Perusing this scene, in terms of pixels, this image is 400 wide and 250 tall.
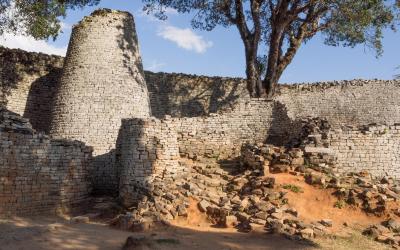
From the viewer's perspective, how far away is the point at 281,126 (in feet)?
46.7

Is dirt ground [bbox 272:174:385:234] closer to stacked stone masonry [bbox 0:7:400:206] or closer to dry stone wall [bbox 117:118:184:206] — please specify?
stacked stone masonry [bbox 0:7:400:206]

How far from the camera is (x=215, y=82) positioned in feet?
65.8

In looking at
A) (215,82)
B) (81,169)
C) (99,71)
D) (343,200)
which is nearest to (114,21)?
(99,71)

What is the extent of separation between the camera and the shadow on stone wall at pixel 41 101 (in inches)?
608

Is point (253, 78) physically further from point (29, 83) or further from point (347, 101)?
point (29, 83)

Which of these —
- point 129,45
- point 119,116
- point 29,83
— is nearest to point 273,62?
point 129,45

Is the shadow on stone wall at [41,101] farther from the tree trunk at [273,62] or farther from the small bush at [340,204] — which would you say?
the small bush at [340,204]

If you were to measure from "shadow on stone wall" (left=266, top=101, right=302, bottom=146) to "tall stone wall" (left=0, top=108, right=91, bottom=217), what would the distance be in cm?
595

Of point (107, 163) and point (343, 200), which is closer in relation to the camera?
point (343, 200)

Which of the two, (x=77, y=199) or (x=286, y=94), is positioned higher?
(x=286, y=94)

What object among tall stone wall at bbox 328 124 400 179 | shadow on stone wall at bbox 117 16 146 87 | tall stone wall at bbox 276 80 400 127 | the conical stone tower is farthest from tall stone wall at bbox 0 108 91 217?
tall stone wall at bbox 276 80 400 127

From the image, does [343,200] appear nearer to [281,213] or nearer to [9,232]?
[281,213]

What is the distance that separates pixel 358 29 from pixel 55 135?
1121 cm

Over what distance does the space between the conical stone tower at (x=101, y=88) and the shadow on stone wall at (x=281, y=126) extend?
162 inches
